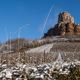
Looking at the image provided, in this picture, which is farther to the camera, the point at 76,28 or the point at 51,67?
the point at 76,28

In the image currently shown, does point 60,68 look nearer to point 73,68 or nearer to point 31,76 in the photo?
point 73,68

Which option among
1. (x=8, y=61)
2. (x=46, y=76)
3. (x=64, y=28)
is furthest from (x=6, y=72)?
(x=64, y=28)

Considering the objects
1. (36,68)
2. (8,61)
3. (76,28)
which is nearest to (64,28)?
(76,28)

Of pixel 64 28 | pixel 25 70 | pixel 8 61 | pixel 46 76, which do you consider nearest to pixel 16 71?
pixel 25 70

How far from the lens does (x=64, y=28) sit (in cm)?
5331

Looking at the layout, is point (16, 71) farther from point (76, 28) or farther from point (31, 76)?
point (76, 28)

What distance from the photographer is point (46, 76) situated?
9.84 metres

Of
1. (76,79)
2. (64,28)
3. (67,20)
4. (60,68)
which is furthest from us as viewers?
(67,20)

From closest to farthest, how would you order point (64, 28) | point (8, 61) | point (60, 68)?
point (60, 68) → point (8, 61) → point (64, 28)

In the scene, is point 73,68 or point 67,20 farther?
point 67,20

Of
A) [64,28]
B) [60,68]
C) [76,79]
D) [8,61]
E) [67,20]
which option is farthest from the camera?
[67,20]

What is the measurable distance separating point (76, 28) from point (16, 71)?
4438cm

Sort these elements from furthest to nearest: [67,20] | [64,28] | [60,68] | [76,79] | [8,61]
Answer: [67,20], [64,28], [8,61], [60,68], [76,79]

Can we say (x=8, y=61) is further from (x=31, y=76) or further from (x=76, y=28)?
(x=76, y=28)
